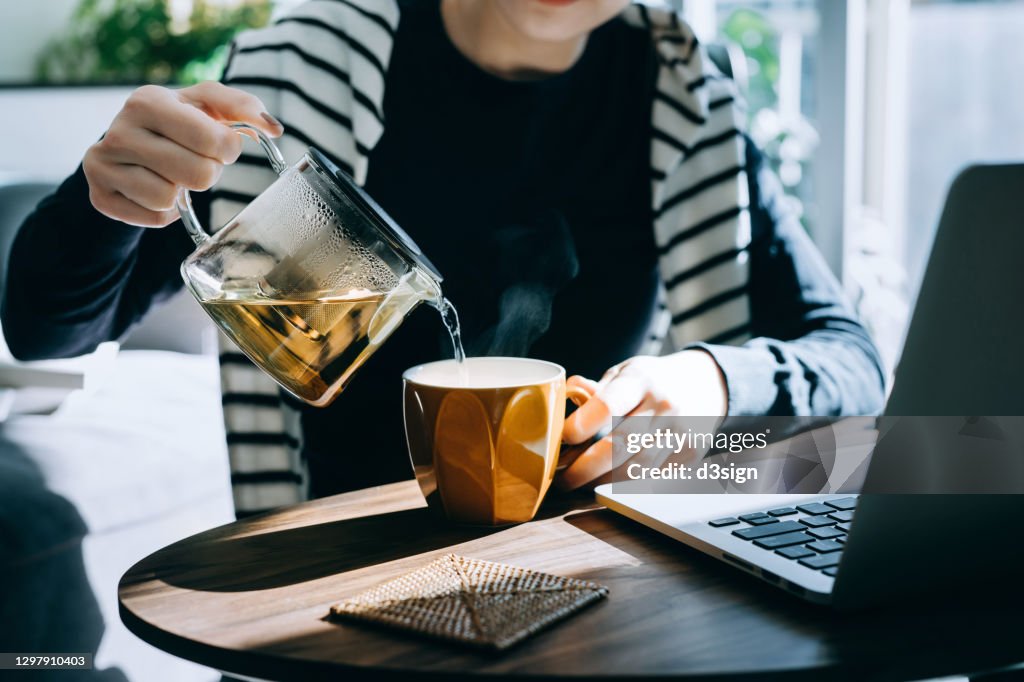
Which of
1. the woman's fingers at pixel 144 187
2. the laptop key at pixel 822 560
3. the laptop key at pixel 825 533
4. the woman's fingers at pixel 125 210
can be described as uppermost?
the woman's fingers at pixel 144 187

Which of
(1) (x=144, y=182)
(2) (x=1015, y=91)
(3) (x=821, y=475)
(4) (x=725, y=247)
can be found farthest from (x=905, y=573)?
(2) (x=1015, y=91)

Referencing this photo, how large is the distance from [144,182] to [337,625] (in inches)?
14.1

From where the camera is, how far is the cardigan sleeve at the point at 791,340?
81 cm

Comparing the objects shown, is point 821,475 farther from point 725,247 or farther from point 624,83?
point 624,83

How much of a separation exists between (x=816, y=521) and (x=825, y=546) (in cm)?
5

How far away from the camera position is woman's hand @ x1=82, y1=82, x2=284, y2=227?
2.00ft

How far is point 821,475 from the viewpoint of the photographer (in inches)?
27.0

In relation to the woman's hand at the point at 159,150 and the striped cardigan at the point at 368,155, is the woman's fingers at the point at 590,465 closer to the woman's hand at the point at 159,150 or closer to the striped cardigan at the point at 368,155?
the woman's hand at the point at 159,150

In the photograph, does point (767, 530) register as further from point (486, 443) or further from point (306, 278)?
point (306, 278)

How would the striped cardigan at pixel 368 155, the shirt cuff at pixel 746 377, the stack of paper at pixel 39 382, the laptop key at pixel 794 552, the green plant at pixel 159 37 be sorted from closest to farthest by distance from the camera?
the laptop key at pixel 794 552, the shirt cuff at pixel 746 377, the striped cardigan at pixel 368 155, the stack of paper at pixel 39 382, the green plant at pixel 159 37

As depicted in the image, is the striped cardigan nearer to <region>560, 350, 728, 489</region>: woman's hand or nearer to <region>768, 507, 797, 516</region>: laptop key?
<region>560, 350, 728, 489</region>: woman's hand

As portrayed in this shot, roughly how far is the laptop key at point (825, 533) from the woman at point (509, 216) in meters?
0.33

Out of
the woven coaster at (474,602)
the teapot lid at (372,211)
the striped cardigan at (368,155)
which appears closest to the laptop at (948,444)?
the woven coaster at (474,602)

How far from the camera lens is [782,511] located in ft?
1.90
